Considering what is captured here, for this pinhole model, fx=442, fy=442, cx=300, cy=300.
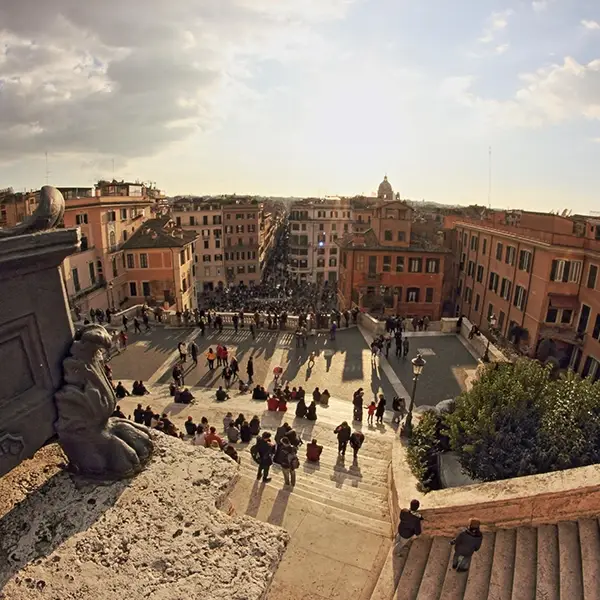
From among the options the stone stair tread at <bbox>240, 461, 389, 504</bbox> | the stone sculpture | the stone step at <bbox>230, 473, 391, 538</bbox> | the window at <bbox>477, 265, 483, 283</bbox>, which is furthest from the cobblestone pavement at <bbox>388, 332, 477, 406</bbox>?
the window at <bbox>477, 265, 483, 283</bbox>

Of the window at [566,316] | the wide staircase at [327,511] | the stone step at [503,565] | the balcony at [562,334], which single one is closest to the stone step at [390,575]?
the wide staircase at [327,511]

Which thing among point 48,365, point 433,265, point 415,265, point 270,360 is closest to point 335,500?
point 48,365

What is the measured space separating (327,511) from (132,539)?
4.81 m

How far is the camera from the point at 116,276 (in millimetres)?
37219

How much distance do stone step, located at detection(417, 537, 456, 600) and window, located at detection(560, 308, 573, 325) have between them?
26.0 meters

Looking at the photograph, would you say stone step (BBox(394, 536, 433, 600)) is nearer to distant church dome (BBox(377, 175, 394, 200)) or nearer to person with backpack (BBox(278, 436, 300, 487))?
person with backpack (BBox(278, 436, 300, 487))

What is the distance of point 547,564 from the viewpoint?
6.36 m

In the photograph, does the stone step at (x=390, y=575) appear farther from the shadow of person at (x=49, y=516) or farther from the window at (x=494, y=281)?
the window at (x=494, y=281)

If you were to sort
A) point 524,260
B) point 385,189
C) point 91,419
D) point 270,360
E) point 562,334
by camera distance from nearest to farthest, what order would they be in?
point 91,419 < point 270,360 < point 562,334 < point 524,260 < point 385,189

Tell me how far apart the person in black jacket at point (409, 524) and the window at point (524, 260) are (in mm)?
27623

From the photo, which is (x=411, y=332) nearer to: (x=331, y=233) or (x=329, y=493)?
(x=329, y=493)

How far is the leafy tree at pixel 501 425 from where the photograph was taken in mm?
8617

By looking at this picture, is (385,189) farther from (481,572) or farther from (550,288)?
(481,572)

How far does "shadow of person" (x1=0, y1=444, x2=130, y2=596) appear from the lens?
4027mm
